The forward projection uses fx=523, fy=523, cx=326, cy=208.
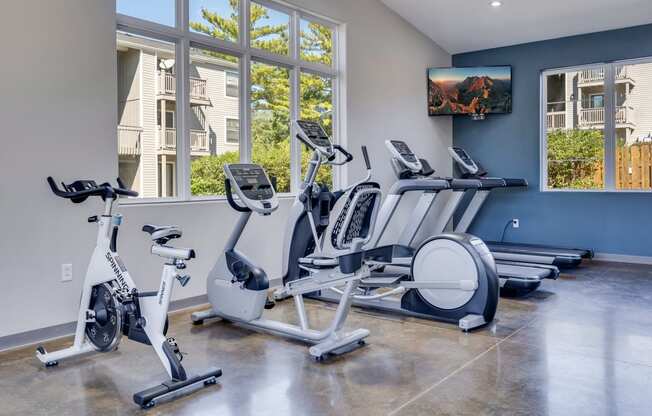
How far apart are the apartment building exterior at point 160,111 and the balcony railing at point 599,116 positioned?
5.21 metres

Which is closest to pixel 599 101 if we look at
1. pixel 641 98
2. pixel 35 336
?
pixel 641 98

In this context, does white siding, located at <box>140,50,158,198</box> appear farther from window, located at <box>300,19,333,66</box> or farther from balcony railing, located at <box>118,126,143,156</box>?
window, located at <box>300,19,333,66</box>

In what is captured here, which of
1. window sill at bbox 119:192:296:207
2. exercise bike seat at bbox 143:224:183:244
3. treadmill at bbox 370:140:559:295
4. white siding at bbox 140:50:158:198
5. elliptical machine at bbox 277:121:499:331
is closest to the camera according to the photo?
exercise bike seat at bbox 143:224:183:244

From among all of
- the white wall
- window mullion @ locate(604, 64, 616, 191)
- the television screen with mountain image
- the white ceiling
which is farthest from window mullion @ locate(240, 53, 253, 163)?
window mullion @ locate(604, 64, 616, 191)

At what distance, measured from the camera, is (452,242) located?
4.25 metres

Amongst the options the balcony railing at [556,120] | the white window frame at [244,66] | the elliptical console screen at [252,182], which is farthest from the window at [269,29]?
the balcony railing at [556,120]

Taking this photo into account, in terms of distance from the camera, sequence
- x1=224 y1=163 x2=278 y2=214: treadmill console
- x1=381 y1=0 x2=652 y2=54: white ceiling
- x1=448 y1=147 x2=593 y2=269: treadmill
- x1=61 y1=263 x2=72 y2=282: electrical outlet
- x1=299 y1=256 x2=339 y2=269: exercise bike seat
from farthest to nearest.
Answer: x1=381 y1=0 x2=652 y2=54: white ceiling
x1=448 y1=147 x2=593 y2=269: treadmill
x1=61 y1=263 x2=72 y2=282: electrical outlet
x1=224 y1=163 x2=278 y2=214: treadmill console
x1=299 y1=256 x2=339 y2=269: exercise bike seat

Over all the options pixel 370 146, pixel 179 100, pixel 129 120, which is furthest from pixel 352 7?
pixel 129 120

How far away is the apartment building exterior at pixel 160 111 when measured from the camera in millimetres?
4516

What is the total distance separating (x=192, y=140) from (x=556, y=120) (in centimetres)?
559

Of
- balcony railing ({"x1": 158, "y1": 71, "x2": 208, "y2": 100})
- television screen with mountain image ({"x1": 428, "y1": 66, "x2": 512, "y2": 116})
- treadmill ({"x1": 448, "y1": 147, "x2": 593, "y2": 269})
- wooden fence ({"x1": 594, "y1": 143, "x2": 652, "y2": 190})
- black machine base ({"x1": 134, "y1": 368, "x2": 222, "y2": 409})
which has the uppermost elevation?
television screen with mountain image ({"x1": 428, "y1": 66, "x2": 512, "y2": 116})

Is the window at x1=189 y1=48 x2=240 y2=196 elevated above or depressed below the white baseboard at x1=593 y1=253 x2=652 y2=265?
above

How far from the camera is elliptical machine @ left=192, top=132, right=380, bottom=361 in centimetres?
352

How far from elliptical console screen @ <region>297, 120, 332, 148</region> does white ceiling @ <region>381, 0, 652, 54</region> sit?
3560mm
